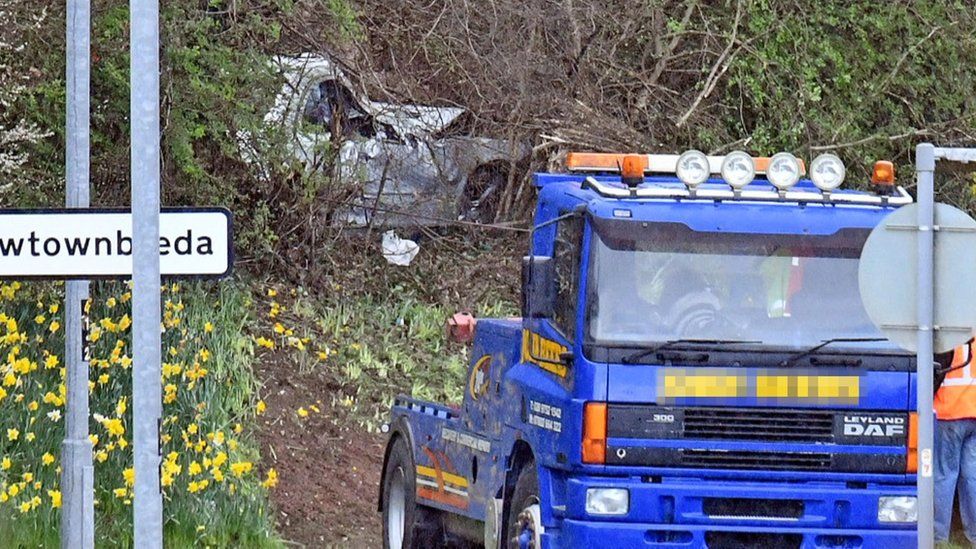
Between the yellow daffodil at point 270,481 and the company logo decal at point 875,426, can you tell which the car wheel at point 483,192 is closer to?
the yellow daffodil at point 270,481

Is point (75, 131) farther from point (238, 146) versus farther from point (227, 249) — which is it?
point (238, 146)

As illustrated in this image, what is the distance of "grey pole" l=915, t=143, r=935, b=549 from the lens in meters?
6.73

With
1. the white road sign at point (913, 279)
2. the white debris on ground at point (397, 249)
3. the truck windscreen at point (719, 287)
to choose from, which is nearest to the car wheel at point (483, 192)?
the white debris on ground at point (397, 249)

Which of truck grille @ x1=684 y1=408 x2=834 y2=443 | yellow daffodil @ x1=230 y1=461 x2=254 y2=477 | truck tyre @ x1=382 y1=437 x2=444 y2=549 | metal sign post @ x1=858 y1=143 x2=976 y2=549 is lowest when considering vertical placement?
truck tyre @ x1=382 y1=437 x2=444 y2=549

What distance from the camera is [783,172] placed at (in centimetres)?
861

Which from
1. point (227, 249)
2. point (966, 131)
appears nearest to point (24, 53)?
point (227, 249)

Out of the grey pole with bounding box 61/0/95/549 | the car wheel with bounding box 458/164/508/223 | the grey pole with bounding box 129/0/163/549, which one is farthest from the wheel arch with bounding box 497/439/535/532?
the car wheel with bounding box 458/164/508/223

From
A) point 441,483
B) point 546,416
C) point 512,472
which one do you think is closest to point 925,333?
point 546,416

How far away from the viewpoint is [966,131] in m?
18.3

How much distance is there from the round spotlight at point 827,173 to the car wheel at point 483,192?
906cm

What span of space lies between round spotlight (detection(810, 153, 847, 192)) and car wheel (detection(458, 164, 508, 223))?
906cm

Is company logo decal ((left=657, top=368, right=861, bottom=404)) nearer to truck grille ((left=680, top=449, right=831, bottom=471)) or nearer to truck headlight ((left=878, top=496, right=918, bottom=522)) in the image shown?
truck grille ((left=680, top=449, right=831, bottom=471))

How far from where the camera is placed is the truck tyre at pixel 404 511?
10.6m

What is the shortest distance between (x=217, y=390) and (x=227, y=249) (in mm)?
4780
